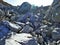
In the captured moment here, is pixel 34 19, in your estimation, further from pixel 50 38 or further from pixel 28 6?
pixel 28 6

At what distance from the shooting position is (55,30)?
1458 cm

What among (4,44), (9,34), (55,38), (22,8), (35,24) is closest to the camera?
(4,44)

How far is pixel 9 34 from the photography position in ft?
39.4

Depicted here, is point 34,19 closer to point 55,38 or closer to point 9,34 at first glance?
point 55,38

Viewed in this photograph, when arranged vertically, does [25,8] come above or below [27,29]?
above

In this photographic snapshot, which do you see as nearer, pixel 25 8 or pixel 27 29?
pixel 27 29

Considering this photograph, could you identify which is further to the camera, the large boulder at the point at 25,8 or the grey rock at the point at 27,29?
the large boulder at the point at 25,8

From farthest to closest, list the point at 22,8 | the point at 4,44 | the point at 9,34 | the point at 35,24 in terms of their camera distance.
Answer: the point at 22,8 < the point at 35,24 < the point at 9,34 < the point at 4,44

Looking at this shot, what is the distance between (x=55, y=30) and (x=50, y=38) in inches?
32.5

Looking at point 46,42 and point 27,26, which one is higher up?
point 27,26

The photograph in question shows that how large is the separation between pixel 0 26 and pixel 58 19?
6812mm

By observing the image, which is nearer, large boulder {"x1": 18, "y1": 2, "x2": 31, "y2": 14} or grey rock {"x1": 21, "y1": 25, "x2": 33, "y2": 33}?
grey rock {"x1": 21, "y1": 25, "x2": 33, "y2": 33}

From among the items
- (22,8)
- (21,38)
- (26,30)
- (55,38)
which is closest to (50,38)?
(55,38)

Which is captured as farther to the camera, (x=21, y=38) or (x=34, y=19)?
(x=34, y=19)
